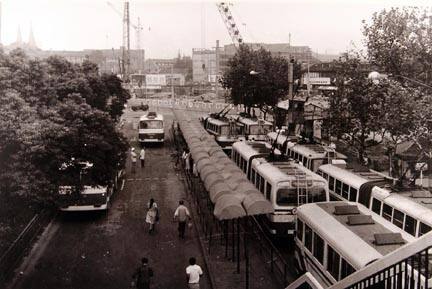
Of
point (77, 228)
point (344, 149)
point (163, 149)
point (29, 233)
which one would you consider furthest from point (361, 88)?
point (163, 149)

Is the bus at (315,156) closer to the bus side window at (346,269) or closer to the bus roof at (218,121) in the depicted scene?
the bus side window at (346,269)

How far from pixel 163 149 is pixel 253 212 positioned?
24.6 metres

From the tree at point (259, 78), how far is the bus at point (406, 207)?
2821cm

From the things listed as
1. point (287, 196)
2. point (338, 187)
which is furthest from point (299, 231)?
point (338, 187)

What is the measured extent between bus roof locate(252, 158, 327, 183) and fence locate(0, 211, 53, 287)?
313 inches

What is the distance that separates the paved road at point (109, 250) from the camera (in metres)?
14.8

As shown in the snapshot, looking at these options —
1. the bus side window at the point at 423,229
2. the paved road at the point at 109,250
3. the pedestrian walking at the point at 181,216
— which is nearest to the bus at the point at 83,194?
the paved road at the point at 109,250

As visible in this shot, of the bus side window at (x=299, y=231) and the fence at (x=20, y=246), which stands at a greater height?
the bus side window at (x=299, y=231)

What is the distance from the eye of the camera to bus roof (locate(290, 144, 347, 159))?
22331mm

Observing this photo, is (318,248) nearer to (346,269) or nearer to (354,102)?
(346,269)

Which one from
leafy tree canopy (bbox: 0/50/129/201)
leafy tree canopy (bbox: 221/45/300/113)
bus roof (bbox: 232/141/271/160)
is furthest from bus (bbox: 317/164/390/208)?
leafy tree canopy (bbox: 221/45/300/113)

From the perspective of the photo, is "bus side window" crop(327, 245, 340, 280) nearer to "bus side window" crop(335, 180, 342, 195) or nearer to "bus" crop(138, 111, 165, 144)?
"bus side window" crop(335, 180, 342, 195)

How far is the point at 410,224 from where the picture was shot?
13.7m

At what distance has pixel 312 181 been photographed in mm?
16250
